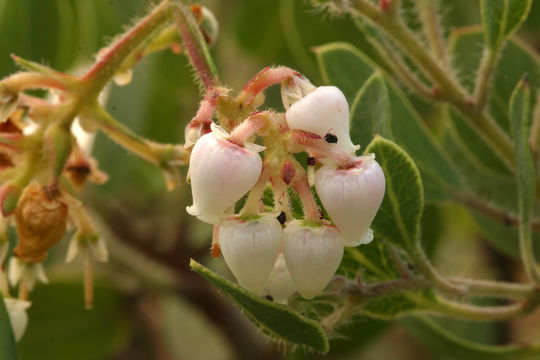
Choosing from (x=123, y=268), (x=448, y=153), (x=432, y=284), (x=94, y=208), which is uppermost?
(x=432, y=284)

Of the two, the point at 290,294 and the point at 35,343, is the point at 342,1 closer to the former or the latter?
the point at 290,294

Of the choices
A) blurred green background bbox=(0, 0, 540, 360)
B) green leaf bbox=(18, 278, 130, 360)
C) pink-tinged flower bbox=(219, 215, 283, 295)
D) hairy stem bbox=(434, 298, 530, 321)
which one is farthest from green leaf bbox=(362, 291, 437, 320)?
green leaf bbox=(18, 278, 130, 360)

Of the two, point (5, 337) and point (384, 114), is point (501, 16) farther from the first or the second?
point (5, 337)

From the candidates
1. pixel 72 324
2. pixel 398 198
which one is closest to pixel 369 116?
pixel 398 198

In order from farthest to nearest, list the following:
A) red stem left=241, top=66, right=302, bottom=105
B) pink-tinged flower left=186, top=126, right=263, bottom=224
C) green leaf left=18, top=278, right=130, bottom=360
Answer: green leaf left=18, top=278, right=130, bottom=360, red stem left=241, top=66, right=302, bottom=105, pink-tinged flower left=186, top=126, right=263, bottom=224

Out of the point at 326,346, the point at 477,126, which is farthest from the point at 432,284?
the point at 477,126

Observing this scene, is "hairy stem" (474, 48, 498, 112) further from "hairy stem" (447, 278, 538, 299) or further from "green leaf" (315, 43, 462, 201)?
"hairy stem" (447, 278, 538, 299)
